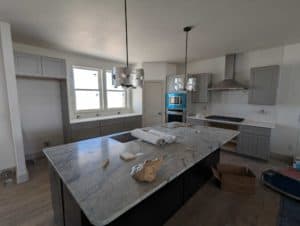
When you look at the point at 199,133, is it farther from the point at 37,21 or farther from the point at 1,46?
the point at 1,46

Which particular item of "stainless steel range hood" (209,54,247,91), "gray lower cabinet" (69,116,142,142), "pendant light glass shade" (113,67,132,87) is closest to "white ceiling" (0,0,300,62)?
"stainless steel range hood" (209,54,247,91)

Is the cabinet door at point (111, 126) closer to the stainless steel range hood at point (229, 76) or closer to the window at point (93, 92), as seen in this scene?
the window at point (93, 92)

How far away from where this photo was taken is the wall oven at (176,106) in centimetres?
438

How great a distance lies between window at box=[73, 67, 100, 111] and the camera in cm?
400

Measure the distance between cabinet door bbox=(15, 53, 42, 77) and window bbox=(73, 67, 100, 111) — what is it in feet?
3.23

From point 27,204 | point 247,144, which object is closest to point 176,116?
point 247,144

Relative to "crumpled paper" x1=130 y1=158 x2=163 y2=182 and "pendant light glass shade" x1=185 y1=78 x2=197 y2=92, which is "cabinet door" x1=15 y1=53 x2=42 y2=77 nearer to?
"pendant light glass shade" x1=185 y1=78 x2=197 y2=92

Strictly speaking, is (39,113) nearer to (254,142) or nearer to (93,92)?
(93,92)

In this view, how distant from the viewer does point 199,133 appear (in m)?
2.38

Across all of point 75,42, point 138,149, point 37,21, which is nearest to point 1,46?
point 37,21

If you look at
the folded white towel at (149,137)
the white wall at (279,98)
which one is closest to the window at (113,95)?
the folded white towel at (149,137)

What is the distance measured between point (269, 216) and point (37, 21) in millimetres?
4158

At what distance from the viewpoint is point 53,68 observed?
3176 mm

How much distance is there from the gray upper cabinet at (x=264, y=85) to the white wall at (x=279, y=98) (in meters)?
0.30
